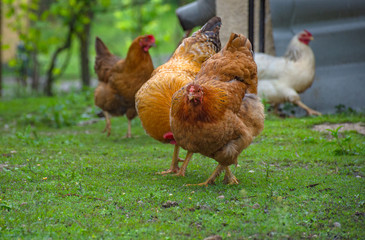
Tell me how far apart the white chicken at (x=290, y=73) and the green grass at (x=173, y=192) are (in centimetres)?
118

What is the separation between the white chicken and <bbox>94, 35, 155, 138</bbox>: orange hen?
2251mm

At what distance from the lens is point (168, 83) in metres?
4.98

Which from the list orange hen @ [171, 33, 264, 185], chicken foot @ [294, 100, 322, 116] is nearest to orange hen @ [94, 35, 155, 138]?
orange hen @ [171, 33, 264, 185]

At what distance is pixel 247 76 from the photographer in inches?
182

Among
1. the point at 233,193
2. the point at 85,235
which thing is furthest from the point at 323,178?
the point at 85,235

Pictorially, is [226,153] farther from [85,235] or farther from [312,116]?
[312,116]

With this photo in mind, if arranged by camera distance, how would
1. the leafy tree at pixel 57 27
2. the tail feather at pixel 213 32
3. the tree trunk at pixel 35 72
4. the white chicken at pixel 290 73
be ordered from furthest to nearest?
the tree trunk at pixel 35 72
the leafy tree at pixel 57 27
the white chicken at pixel 290 73
the tail feather at pixel 213 32

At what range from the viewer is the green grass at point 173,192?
11.0 feet

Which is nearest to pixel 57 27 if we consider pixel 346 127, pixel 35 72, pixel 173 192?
pixel 35 72

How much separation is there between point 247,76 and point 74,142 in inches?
140

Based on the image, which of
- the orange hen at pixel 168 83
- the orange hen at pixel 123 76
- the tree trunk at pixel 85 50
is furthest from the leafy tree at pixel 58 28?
the orange hen at pixel 168 83

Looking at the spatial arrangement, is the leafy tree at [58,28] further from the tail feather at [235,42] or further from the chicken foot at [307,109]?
the tail feather at [235,42]

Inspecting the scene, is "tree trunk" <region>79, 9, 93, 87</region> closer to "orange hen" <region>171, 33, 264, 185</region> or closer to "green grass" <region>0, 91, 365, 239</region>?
"green grass" <region>0, 91, 365, 239</region>

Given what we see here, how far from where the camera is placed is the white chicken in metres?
8.14
